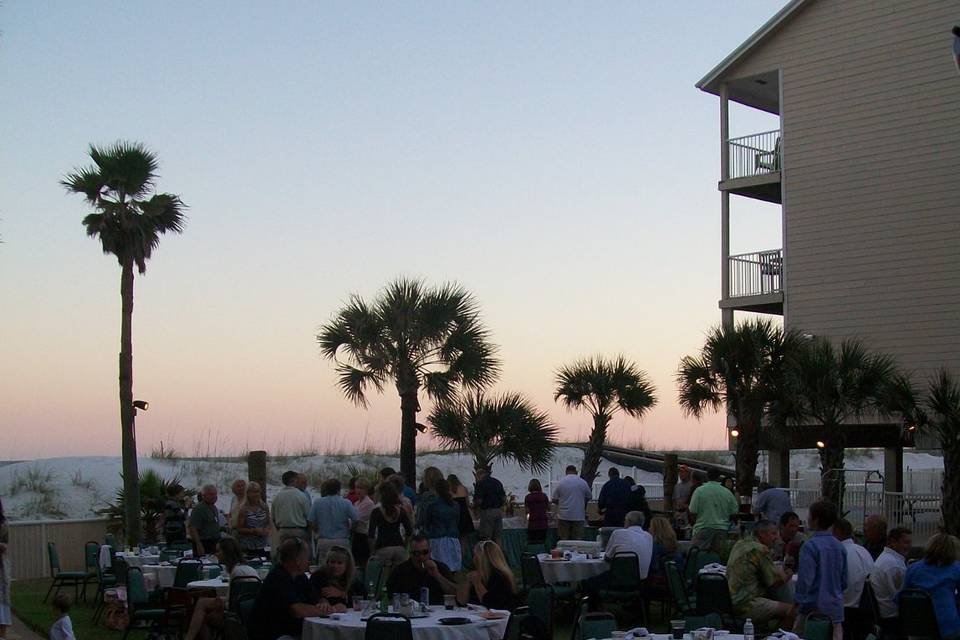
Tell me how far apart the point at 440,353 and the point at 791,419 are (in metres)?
7.73

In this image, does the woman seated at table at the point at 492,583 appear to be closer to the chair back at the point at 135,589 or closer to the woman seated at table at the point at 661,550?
the woman seated at table at the point at 661,550

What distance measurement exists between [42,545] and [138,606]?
1139 centimetres

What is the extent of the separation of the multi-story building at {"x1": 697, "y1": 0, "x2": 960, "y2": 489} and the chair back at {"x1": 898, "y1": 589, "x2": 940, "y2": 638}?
17435 millimetres

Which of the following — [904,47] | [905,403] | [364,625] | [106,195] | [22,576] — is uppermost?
[904,47]

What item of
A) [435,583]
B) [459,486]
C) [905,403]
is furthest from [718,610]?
[905,403]

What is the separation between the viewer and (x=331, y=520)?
1570 cm

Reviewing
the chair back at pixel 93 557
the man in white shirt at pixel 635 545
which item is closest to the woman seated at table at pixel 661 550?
the man in white shirt at pixel 635 545

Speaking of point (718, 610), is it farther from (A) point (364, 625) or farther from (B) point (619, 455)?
(B) point (619, 455)

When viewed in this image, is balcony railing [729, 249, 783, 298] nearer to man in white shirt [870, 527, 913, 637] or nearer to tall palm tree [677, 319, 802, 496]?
tall palm tree [677, 319, 802, 496]

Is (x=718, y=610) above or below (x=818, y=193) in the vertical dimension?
below

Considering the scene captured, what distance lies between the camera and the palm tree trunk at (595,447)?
2862 cm

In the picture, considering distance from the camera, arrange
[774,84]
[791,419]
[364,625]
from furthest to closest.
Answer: [774,84]
[791,419]
[364,625]

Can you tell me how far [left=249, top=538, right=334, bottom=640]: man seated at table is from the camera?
10.1 meters

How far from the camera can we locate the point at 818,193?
29.0 metres
